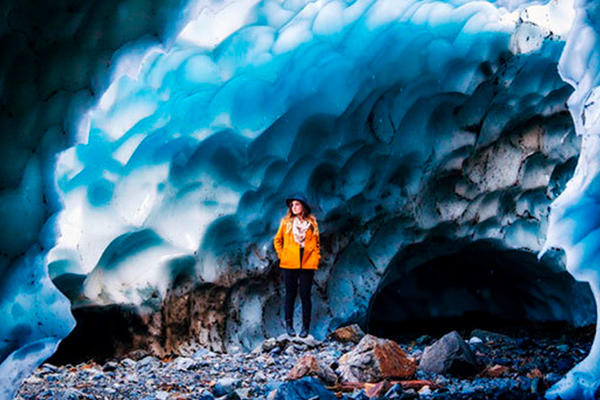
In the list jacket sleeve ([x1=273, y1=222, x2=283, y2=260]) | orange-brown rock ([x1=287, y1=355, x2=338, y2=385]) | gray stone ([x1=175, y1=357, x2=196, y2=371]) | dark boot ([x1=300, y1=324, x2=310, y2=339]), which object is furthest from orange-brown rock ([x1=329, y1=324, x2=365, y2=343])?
orange-brown rock ([x1=287, y1=355, x2=338, y2=385])

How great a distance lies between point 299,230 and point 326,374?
1.83 metres

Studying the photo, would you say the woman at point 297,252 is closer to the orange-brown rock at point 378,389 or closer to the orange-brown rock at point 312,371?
the orange-brown rock at point 312,371

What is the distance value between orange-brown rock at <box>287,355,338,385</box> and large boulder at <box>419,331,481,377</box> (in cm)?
70

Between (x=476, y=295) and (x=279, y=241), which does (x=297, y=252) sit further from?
(x=476, y=295)

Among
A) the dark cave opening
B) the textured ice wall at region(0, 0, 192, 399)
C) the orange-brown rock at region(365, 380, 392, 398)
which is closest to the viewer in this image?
the textured ice wall at region(0, 0, 192, 399)

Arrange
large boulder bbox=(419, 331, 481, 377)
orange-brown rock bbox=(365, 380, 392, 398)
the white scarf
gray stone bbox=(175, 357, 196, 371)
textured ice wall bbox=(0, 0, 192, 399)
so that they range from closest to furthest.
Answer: textured ice wall bbox=(0, 0, 192, 399) < orange-brown rock bbox=(365, 380, 392, 398) < large boulder bbox=(419, 331, 481, 377) < gray stone bbox=(175, 357, 196, 371) < the white scarf

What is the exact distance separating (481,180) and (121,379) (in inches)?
163

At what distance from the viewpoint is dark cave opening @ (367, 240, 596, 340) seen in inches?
305

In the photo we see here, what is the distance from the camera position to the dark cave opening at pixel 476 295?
7750mm

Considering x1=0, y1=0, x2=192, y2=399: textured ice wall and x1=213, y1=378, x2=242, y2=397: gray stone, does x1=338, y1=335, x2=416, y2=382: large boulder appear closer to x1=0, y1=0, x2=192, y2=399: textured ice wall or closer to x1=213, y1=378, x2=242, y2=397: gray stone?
x1=213, y1=378, x2=242, y2=397: gray stone

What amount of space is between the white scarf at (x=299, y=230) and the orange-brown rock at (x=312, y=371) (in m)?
1.59

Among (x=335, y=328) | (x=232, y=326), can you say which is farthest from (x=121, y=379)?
(x=335, y=328)

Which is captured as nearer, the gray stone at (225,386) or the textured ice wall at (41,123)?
the textured ice wall at (41,123)

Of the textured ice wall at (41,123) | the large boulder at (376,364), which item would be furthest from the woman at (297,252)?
the textured ice wall at (41,123)
